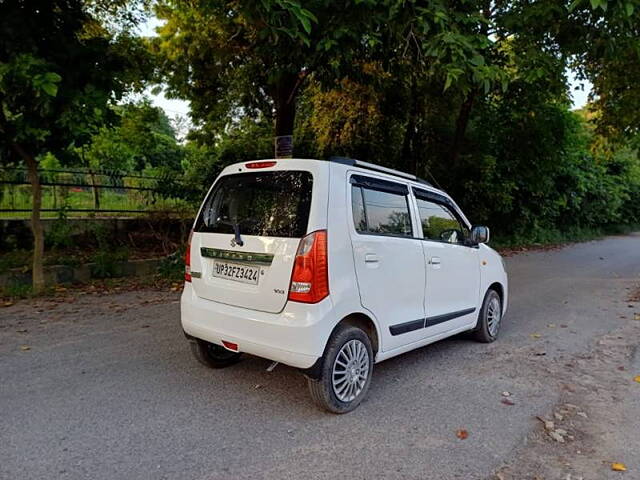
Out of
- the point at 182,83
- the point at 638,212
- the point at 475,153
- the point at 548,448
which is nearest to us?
the point at 548,448

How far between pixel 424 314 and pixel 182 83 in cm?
961

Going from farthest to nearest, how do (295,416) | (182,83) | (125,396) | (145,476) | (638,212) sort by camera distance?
(638,212)
(182,83)
(125,396)
(295,416)
(145,476)

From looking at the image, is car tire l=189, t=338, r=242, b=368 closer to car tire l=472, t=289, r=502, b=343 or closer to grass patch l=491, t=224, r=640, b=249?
car tire l=472, t=289, r=502, b=343

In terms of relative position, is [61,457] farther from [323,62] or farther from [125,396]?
[323,62]

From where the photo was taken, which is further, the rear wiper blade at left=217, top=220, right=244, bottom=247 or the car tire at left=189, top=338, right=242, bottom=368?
the car tire at left=189, top=338, right=242, bottom=368

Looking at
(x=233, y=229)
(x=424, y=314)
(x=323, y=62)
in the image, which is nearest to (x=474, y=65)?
(x=424, y=314)

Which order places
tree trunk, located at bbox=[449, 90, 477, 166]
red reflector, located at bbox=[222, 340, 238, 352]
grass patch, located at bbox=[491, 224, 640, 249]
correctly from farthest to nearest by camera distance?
grass patch, located at bbox=[491, 224, 640, 249]
tree trunk, located at bbox=[449, 90, 477, 166]
red reflector, located at bbox=[222, 340, 238, 352]

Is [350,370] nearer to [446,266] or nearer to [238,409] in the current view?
[238,409]

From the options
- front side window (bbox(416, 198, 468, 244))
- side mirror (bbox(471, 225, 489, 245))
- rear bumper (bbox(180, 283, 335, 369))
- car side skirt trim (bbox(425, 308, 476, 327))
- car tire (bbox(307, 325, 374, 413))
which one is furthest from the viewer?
side mirror (bbox(471, 225, 489, 245))

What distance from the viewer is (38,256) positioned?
736cm

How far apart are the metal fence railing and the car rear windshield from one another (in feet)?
22.8

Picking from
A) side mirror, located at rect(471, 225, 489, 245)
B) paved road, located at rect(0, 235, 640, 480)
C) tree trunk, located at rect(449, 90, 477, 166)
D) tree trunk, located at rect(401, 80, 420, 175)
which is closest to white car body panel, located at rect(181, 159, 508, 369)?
paved road, located at rect(0, 235, 640, 480)

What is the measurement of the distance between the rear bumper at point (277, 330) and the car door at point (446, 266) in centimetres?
142

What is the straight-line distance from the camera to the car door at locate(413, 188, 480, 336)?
14.3ft
